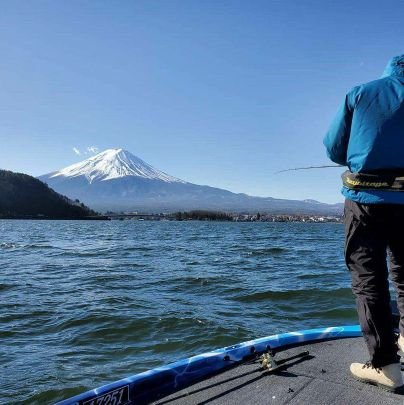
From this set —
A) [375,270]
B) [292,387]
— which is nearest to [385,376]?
[292,387]

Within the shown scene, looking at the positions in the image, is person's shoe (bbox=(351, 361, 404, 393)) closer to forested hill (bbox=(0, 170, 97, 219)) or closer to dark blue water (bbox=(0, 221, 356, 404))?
dark blue water (bbox=(0, 221, 356, 404))

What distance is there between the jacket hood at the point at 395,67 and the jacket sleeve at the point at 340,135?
1.30 ft

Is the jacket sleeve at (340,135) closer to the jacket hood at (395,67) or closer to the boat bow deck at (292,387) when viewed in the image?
the jacket hood at (395,67)

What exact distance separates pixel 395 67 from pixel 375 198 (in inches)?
40.8

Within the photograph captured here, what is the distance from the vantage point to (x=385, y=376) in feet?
11.6

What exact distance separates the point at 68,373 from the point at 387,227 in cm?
546

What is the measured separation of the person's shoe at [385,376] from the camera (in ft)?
11.5

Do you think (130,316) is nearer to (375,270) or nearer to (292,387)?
(292,387)

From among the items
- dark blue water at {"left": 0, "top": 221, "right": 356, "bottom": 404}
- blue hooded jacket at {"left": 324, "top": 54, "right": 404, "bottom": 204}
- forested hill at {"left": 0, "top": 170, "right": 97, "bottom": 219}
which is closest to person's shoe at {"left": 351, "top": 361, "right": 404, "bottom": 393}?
blue hooded jacket at {"left": 324, "top": 54, "right": 404, "bottom": 204}

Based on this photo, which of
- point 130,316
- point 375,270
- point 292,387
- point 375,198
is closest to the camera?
point 375,198

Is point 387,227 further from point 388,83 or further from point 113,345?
point 113,345

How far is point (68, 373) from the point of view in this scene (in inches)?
272

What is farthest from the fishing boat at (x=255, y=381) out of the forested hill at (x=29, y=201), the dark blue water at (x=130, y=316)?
the forested hill at (x=29, y=201)

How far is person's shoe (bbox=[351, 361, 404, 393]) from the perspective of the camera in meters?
3.51
